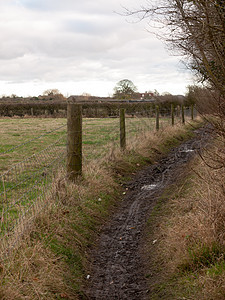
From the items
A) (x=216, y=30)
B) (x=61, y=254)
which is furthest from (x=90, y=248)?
(x=216, y=30)

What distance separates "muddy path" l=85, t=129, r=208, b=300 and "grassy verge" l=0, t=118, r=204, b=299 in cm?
17

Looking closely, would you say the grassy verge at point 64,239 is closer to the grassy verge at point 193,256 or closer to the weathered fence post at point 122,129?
the grassy verge at point 193,256

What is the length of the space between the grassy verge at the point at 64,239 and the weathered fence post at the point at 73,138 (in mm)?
328

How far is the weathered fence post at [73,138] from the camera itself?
6.82 m

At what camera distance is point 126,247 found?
545cm

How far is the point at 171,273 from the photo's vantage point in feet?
14.0

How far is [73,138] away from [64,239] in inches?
90.7

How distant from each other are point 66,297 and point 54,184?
254 centimetres

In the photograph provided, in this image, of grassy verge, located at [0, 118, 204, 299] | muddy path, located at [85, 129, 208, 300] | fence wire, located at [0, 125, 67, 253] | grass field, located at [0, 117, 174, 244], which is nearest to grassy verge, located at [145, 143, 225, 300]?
muddy path, located at [85, 129, 208, 300]

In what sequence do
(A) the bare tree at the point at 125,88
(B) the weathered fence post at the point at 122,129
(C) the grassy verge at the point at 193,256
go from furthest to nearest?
(A) the bare tree at the point at 125,88 → (B) the weathered fence post at the point at 122,129 → (C) the grassy verge at the point at 193,256

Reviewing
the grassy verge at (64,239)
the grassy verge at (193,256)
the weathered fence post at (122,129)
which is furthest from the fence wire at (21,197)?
the weathered fence post at (122,129)

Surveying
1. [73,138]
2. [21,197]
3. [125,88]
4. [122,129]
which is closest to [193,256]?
[21,197]

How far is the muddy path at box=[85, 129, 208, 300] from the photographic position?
4254 mm

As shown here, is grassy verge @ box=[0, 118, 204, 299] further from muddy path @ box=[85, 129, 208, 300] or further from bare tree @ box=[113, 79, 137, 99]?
bare tree @ box=[113, 79, 137, 99]
